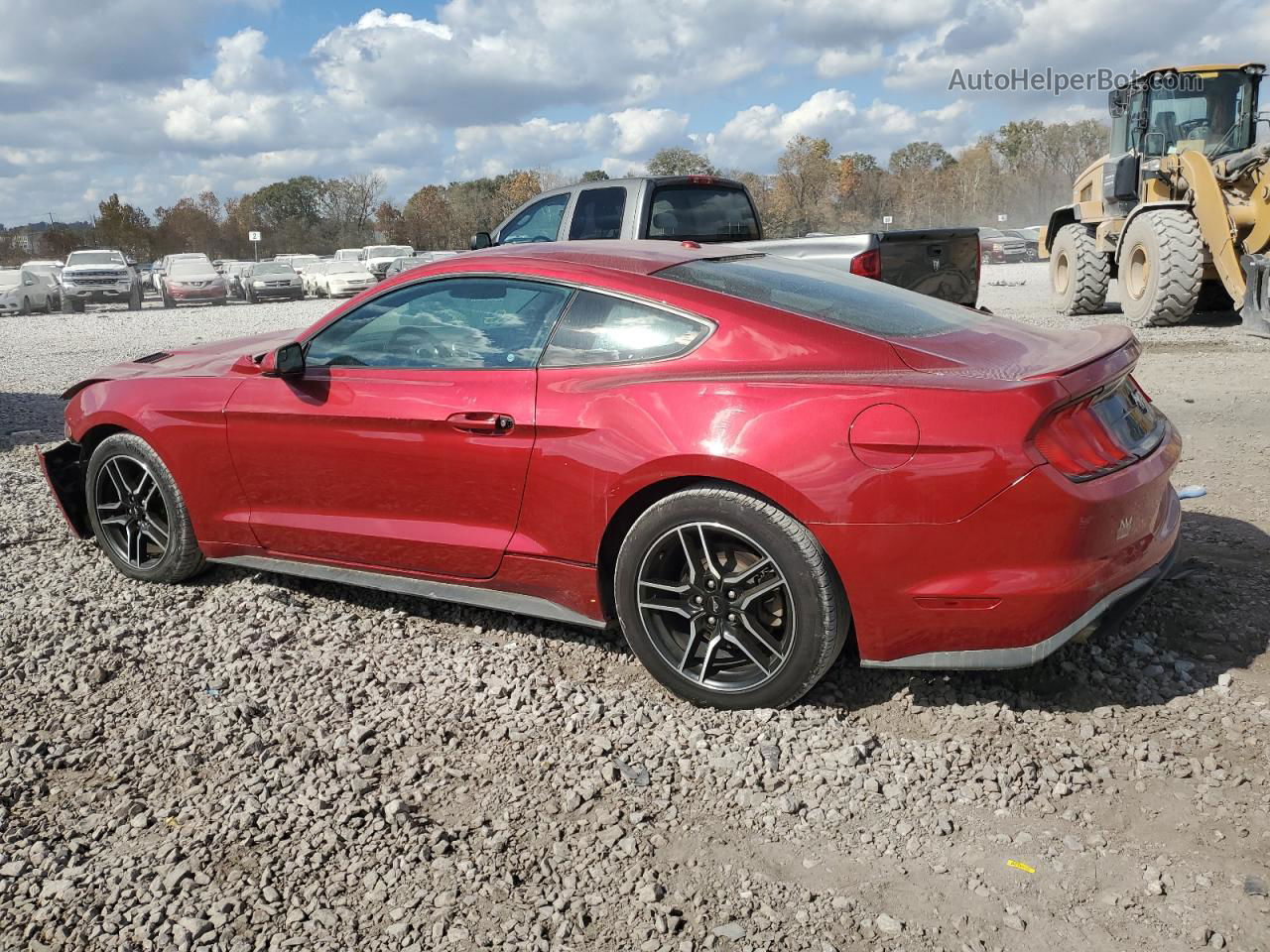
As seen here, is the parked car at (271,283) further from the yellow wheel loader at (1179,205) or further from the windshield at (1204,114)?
the windshield at (1204,114)

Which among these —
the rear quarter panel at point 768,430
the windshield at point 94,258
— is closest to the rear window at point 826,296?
the rear quarter panel at point 768,430

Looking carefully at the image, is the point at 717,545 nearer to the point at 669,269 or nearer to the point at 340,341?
the point at 669,269

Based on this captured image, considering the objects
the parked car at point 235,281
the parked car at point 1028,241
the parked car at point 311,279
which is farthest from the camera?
the parked car at point 1028,241

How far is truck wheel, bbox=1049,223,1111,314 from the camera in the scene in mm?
14852

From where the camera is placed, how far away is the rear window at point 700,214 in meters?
9.09

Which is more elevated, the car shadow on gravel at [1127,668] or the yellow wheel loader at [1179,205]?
the yellow wheel loader at [1179,205]

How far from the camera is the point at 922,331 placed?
11.7ft

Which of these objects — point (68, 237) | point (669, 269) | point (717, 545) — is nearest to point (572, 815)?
point (717, 545)

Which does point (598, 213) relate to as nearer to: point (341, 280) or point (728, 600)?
point (728, 600)

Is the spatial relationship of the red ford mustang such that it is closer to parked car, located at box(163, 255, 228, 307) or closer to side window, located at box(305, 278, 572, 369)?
side window, located at box(305, 278, 572, 369)

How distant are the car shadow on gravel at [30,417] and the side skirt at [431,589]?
4.70 meters

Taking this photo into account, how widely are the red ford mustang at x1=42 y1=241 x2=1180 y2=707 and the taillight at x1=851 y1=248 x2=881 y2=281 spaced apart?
3.41 metres

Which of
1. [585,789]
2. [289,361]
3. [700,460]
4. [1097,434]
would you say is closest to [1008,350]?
[1097,434]

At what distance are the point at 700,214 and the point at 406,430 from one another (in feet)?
20.0
